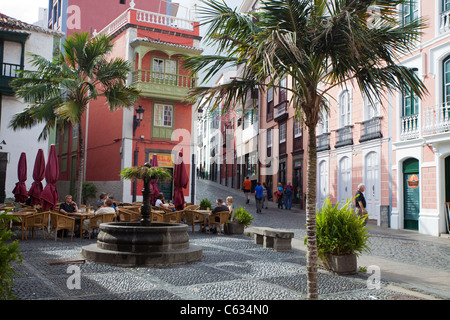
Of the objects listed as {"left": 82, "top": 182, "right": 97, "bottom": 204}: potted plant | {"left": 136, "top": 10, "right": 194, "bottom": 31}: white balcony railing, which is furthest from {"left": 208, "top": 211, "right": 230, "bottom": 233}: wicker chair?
{"left": 136, "top": 10, "right": 194, "bottom": 31}: white balcony railing

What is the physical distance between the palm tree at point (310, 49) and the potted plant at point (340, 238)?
7.81 feet

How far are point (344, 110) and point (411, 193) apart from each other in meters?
7.07

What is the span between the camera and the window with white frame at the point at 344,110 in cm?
2297

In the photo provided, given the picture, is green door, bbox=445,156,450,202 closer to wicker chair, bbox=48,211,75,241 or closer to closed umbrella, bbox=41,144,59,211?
wicker chair, bbox=48,211,75,241

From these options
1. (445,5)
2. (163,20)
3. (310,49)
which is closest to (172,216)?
(310,49)

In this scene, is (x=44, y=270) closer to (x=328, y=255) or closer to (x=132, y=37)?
(x=328, y=255)

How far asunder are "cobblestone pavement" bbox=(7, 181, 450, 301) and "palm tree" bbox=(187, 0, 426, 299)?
1.57 metres

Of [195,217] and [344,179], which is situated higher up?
[344,179]

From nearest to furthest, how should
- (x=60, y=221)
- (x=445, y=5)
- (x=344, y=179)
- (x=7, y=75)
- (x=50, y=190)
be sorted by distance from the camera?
1. (x=60, y=221)
2. (x=50, y=190)
3. (x=445, y=5)
4. (x=7, y=75)
5. (x=344, y=179)

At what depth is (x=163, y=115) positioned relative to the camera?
26.6 meters

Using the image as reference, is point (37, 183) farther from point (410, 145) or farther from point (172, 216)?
point (410, 145)

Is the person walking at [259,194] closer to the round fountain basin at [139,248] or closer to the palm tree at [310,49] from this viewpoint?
the round fountain basin at [139,248]

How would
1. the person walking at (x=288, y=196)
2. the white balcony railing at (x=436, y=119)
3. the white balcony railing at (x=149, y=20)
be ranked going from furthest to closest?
the person walking at (x=288, y=196), the white balcony railing at (x=149, y=20), the white balcony railing at (x=436, y=119)

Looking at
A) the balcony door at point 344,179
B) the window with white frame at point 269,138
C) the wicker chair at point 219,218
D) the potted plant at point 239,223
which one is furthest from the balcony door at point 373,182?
the window with white frame at point 269,138
